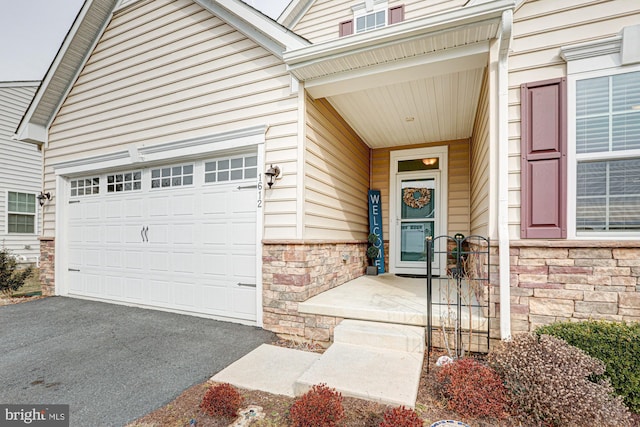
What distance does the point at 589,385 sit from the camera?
81.5 inches

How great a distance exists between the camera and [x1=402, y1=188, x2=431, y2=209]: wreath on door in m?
6.17

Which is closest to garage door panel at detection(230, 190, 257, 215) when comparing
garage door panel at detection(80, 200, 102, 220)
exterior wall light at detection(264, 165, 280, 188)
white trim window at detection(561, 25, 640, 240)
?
exterior wall light at detection(264, 165, 280, 188)

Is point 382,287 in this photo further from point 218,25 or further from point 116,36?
point 116,36

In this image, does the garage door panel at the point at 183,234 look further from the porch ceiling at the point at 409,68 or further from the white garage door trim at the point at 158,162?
the porch ceiling at the point at 409,68

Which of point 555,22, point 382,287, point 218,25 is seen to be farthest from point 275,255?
point 555,22

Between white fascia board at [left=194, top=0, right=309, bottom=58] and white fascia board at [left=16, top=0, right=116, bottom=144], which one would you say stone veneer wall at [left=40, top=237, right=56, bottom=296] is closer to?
white fascia board at [left=16, top=0, right=116, bottom=144]

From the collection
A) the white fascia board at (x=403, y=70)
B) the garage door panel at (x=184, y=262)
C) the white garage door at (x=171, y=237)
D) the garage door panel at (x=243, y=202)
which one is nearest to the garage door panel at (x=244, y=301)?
the white garage door at (x=171, y=237)

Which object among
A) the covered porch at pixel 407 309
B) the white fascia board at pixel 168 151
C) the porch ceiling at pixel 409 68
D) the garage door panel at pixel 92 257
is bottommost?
the covered porch at pixel 407 309

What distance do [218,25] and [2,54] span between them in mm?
8694

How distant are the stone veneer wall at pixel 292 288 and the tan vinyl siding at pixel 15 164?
9390 millimetres

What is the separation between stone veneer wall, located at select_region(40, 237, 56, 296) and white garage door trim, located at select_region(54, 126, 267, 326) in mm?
149

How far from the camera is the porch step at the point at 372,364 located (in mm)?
2225

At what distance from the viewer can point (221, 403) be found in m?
2.09

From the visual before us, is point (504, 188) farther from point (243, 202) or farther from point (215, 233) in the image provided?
point (215, 233)
